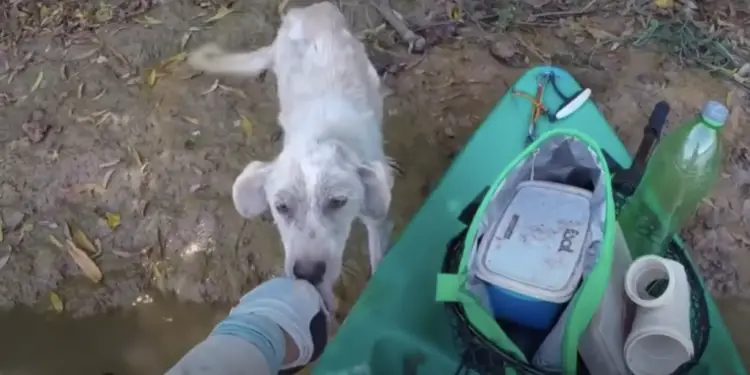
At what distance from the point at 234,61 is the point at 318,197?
0.71 metres

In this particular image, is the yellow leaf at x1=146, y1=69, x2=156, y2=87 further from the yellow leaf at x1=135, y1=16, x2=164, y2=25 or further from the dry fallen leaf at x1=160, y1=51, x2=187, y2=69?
the yellow leaf at x1=135, y1=16, x2=164, y2=25

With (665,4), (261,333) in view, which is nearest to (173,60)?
(261,333)

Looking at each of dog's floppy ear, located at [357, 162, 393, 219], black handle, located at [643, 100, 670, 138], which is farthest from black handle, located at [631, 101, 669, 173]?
dog's floppy ear, located at [357, 162, 393, 219]

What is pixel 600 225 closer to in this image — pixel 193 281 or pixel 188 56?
pixel 193 281

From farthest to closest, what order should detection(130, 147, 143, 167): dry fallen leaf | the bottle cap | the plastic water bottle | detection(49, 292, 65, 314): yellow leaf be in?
detection(130, 147, 143, 167): dry fallen leaf
detection(49, 292, 65, 314): yellow leaf
the plastic water bottle
the bottle cap

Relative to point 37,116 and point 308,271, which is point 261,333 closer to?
point 308,271

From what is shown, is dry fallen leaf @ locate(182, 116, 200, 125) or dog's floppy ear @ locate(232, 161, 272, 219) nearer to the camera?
dog's floppy ear @ locate(232, 161, 272, 219)

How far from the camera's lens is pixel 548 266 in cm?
109

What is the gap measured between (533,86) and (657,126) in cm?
29

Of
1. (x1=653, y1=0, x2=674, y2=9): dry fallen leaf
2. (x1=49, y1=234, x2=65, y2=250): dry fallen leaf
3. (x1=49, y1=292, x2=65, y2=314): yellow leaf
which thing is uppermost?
(x1=653, y1=0, x2=674, y2=9): dry fallen leaf

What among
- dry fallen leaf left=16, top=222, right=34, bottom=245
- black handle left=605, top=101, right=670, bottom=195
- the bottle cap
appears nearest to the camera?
the bottle cap

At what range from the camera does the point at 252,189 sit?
158 cm

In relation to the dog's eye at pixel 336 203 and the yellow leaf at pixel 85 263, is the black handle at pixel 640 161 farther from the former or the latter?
the yellow leaf at pixel 85 263

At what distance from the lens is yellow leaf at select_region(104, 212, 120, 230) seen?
1.94 meters
